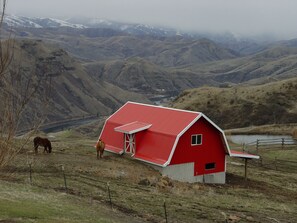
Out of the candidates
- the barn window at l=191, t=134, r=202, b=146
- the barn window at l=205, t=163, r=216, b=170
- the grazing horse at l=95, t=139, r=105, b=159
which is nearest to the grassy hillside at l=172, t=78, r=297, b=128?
the barn window at l=205, t=163, r=216, b=170

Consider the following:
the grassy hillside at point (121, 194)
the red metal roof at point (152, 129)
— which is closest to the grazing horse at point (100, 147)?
the grassy hillside at point (121, 194)

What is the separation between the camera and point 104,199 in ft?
110

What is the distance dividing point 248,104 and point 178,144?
95686 mm

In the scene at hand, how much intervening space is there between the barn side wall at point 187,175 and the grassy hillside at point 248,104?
83.3 meters

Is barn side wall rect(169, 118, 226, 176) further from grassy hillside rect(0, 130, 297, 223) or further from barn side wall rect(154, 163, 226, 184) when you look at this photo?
grassy hillside rect(0, 130, 297, 223)

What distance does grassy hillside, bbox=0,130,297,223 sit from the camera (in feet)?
93.4

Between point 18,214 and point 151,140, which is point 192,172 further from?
point 18,214

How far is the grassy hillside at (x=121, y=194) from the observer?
28469 mm

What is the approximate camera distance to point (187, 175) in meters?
47.1

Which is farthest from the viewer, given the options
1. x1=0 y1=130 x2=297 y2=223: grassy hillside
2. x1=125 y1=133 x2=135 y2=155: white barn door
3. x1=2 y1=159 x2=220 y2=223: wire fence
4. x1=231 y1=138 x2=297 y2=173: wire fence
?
x1=231 y1=138 x2=297 y2=173: wire fence

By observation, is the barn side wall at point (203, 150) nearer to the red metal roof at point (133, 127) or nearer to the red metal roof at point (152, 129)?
the red metal roof at point (152, 129)

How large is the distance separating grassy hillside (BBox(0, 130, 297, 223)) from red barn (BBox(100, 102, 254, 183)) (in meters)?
1.68

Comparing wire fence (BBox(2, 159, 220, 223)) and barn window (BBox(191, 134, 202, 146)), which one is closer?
wire fence (BBox(2, 159, 220, 223))

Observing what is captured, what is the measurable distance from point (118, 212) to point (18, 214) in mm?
7717
